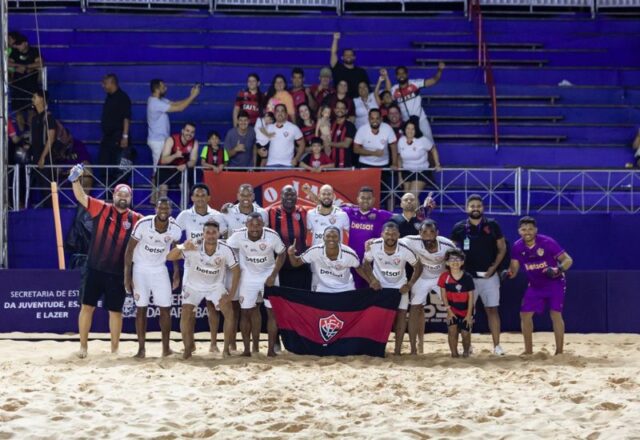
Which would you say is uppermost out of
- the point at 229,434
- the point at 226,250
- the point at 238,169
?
the point at 238,169

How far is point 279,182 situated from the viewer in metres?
17.3

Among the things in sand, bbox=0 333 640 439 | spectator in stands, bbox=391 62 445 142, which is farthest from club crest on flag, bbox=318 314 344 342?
spectator in stands, bbox=391 62 445 142

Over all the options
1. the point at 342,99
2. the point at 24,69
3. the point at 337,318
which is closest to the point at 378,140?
the point at 342,99

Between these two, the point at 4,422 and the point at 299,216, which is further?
the point at 299,216

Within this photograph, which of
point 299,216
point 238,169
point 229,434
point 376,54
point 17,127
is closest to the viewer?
point 229,434

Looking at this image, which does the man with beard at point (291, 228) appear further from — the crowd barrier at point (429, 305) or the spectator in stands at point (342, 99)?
the spectator in stands at point (342, 99)

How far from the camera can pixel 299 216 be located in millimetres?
14672

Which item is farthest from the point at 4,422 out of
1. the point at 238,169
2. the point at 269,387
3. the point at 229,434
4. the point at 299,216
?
the point at 238,169

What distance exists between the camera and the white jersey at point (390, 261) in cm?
1406

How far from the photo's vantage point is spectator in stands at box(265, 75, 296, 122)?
18844mm

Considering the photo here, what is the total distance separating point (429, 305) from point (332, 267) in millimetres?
2741

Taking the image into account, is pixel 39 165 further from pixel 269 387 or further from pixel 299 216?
pixel 269 387

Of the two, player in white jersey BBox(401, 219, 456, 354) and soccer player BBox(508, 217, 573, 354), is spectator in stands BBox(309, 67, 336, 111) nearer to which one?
player in white jersey BBox(401, 219, 456, 354)

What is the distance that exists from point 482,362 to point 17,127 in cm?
982
